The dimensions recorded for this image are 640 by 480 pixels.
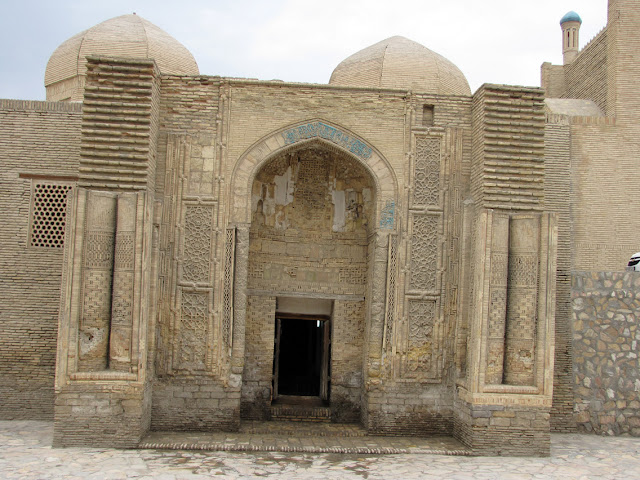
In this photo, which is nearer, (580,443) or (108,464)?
(108,464)

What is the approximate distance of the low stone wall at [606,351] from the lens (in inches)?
359

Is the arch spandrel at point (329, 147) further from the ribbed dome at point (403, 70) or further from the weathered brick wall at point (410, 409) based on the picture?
the ribbed dome at point (403, 70)

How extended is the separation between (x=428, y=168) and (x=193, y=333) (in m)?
3.42

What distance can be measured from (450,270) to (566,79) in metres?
5.97

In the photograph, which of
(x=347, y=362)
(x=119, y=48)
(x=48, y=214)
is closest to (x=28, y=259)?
(x=48, y=214)

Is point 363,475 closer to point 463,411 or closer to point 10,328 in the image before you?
point 463,411

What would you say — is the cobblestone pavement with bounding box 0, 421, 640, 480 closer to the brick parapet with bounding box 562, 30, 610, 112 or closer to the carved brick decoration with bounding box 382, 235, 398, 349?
the carved brick decoration with bounding box 382, 235, 398, 349

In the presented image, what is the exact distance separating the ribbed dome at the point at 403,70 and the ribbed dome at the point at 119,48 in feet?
8.96

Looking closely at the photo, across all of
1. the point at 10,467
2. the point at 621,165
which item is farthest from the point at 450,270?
the point at 10,467

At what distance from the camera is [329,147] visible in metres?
8.54

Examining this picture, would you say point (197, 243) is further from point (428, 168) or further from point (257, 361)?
point (428, 168)

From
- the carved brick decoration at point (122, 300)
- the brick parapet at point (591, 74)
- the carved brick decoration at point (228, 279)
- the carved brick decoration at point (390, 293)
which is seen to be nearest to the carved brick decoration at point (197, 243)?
the carved brick decoration at point (228, 279)

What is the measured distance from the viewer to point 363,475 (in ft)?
21.9

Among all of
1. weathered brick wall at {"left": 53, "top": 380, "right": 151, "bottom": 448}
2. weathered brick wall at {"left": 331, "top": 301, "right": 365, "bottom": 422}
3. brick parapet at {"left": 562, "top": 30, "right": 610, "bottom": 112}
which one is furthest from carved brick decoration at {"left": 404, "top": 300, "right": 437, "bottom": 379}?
brick parapet at {"left": 562, "top": 30, "right": 610, "bottom": 112}
